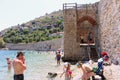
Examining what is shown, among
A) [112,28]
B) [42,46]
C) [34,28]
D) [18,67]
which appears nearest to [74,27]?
[112,28]

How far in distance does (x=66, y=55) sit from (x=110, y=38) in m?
6.80

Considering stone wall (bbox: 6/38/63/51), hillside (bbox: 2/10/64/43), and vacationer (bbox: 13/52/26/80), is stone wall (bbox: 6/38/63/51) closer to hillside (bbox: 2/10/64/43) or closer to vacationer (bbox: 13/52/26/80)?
hillside (bbox: 2/10/64/43)

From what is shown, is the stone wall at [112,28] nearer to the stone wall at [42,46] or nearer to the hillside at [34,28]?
the stone wall at [42,46]

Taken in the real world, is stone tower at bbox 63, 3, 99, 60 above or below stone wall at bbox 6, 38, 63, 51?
above

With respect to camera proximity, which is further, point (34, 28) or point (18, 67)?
point (34, 28)

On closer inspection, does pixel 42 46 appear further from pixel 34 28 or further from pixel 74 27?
pixel 74 27

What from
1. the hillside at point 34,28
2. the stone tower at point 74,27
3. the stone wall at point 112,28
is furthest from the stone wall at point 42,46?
→ the stone wall at point 112,28

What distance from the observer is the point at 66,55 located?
2408 cm

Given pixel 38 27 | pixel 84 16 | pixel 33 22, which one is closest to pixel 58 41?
pixel 84 16

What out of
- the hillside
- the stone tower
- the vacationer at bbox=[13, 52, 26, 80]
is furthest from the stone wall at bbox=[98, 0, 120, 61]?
the hillside

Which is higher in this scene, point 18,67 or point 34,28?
point 34,28

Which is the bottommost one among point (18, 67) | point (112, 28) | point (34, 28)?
point (18, 67)

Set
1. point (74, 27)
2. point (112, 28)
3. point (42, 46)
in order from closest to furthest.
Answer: point (112, 28) → point (74, 27) → point (42, 46)

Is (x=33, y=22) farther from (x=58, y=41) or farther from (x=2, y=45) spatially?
(x=58, y=41)
